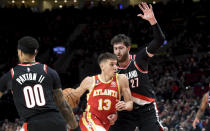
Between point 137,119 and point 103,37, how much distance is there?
869 inches

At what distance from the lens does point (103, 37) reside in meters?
28.0

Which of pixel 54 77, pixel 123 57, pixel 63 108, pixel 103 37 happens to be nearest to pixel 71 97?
pixel 63 108

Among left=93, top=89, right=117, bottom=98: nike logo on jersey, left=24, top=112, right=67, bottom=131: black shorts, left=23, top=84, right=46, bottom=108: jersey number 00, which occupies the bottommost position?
left=24, top=112, right=67, bottom=131: black shorts

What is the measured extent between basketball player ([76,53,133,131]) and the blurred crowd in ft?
46.6

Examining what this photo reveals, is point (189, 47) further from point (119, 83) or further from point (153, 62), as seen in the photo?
point (119, 83)

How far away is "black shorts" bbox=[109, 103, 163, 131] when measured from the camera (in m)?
6.10

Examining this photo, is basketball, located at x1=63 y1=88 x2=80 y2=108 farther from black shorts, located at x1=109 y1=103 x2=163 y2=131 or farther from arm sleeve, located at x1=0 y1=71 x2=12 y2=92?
arm sleeve, located at x1=0 y1=71 x2=12 y2=92

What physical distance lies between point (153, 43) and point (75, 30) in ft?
81.1

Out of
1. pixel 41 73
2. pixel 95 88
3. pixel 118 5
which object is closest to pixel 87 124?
pixel 95 88

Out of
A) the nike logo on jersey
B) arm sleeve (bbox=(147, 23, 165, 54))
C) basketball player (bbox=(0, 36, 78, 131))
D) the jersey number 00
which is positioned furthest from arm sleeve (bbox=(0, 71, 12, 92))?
arm sleeve (bbox=(147, 23, 165, 54))

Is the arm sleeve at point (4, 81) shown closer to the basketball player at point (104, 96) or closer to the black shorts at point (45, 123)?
the black shorts at point (45, 123)

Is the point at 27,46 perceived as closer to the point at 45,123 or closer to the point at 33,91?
the point at 33,91

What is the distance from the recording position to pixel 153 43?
5.92 metres

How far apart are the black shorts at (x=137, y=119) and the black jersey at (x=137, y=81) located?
125 millimetres
